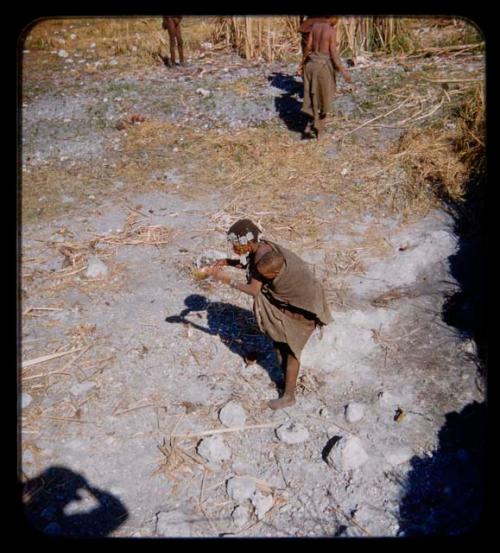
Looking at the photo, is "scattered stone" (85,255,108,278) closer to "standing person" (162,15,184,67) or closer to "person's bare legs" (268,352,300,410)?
"person's bare legs" (268,352,300,410)

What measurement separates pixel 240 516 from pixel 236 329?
Result: 71.9 inches

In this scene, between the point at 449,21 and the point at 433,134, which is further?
the point at 449,21

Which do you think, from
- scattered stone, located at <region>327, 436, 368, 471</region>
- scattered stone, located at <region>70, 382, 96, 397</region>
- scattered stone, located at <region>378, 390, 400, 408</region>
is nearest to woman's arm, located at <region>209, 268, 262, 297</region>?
scattered stone, located at <region>327, 436, 368, 471</region>

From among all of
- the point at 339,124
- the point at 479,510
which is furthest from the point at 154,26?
the point at 479,510

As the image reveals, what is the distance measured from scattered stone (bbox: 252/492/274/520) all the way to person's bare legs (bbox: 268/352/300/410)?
0.74 m

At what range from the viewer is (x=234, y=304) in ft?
17.0

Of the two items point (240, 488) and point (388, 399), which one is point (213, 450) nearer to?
point (240, 488)

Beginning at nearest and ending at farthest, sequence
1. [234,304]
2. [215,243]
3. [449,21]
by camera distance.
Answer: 1. [234,304]
2. [215,243]
3. [449,21]

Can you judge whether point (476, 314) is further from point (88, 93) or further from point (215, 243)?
point (88, 93)

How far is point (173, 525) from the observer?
331 cm

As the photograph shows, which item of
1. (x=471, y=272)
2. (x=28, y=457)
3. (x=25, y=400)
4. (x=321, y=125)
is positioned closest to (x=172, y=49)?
(x=321, y=125)

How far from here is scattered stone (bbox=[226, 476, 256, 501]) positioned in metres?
3.47

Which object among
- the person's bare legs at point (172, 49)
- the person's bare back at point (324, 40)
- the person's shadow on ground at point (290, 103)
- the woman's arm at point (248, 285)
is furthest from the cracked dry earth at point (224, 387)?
the person's bare legs at point (172, 49)

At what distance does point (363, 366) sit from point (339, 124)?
15.3ft
